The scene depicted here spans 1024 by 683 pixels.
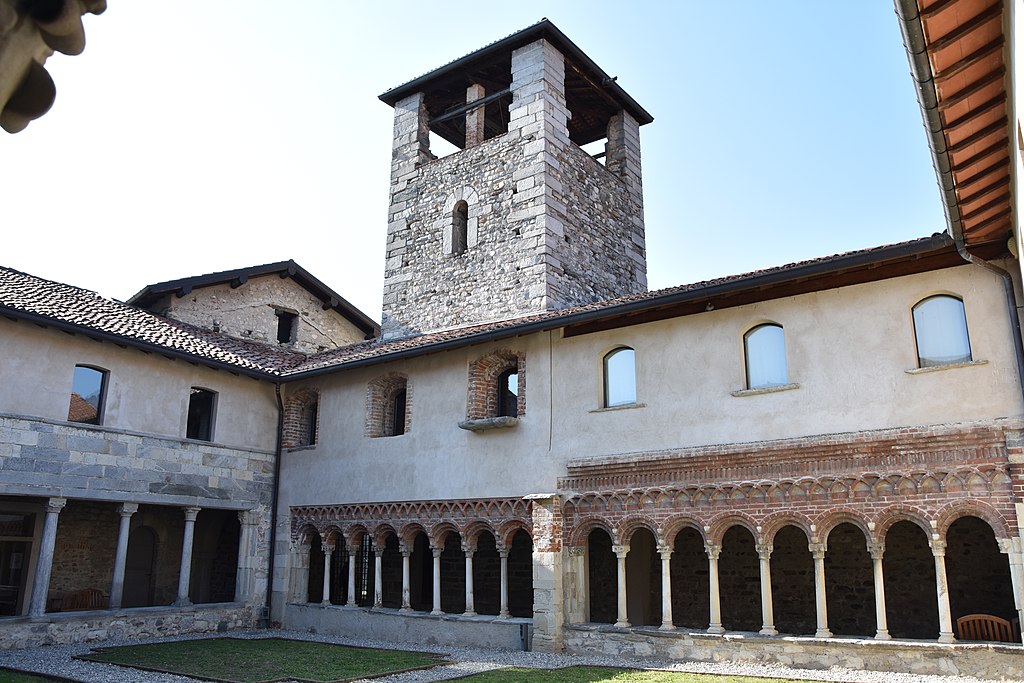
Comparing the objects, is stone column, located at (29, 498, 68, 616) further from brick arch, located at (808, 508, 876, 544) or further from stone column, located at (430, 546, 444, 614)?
brick arch, located at (808, 508, 876, 544)

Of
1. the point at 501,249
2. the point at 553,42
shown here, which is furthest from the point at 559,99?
the point at 501,249

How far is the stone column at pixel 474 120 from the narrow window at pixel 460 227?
1535mm

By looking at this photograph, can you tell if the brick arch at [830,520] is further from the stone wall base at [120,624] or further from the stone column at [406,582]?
the stone wall base at [120,624]

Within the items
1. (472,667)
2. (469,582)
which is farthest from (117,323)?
(472,667)

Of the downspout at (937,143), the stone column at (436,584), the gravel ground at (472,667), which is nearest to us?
the downspout at (937,143)

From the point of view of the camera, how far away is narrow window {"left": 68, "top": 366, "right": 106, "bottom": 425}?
562 inches

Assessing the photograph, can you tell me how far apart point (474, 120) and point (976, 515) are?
14459mm

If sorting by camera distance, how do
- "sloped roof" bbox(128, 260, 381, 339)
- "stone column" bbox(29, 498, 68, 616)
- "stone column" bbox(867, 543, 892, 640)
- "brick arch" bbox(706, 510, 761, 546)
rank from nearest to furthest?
1. "stone column" bbox(867, 543, 892, 640)
2. "brick arch" bbox(706, 510, 761, 546)
3. "stone column" bbox(29, 498, 68, 616)
4. "sloped roof" bbox(128, 260, 381, 339)

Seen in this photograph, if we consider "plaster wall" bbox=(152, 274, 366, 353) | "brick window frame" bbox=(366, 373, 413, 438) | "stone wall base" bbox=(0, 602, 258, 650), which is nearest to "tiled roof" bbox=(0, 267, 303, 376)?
"plaster wall" bbox=(152, 274, 366, 353)

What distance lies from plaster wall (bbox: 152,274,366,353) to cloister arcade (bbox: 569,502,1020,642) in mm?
10378

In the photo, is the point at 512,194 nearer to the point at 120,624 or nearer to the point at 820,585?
the point at 820,585

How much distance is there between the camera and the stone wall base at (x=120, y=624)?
1267cm

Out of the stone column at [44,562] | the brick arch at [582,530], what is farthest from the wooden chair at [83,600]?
the brick arch at [582,530]

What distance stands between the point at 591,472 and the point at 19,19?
1126 centimetres
